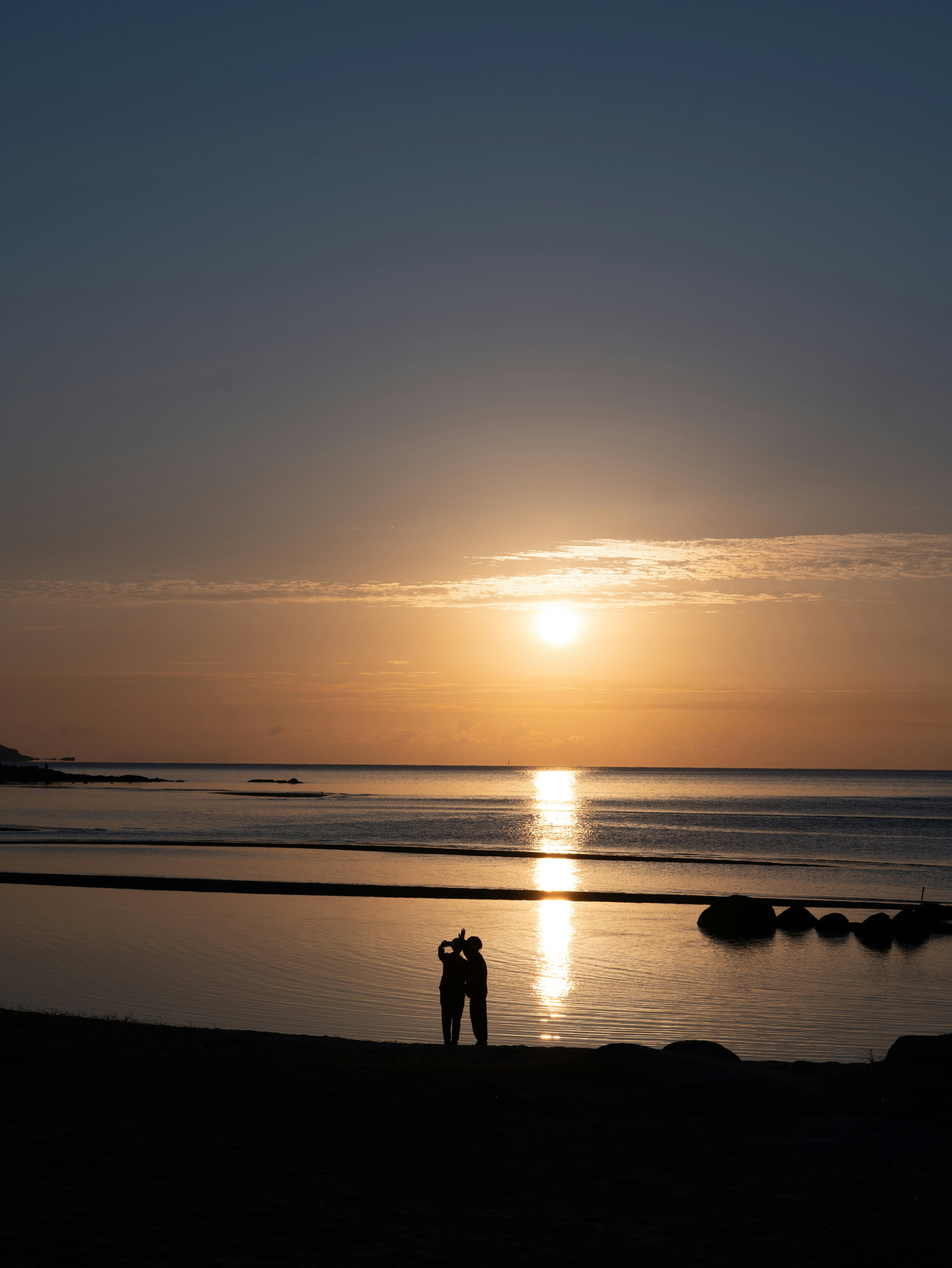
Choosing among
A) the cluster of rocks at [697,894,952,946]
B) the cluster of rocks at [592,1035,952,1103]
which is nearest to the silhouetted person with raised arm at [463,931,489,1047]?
the cluster of rocks at [592,1035,952,1103]

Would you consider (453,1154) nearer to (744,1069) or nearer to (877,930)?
(744,1069)

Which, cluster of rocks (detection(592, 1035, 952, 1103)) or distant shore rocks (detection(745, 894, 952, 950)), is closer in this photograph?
cluster of rocks (detection(592, 1035, 952, 1103))

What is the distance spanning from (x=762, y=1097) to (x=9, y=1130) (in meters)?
8.74

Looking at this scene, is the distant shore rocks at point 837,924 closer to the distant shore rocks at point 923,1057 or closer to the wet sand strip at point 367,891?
the wet sand strip at point 367,891

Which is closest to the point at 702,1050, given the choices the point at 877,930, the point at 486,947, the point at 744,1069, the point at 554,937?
the point at 744,1069

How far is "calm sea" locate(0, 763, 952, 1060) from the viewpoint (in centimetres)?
1911

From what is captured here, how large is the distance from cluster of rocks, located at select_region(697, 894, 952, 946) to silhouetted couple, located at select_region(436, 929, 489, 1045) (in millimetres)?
16985

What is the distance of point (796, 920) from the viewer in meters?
35.1

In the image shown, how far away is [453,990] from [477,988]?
1.64 feet

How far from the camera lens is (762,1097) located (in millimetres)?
12734

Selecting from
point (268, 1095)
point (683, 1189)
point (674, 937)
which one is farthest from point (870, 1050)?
point (674, 937)

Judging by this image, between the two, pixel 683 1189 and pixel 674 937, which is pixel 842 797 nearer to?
pixel 674 937

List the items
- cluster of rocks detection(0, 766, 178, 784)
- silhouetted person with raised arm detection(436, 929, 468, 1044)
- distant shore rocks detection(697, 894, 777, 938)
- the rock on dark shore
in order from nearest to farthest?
the rock on dark shore, silhouetted person with raised arm detection(436, 929, 468, 1044), distant shore rocks detection(697, 894, 777, 938), cluster of rocks detection(0, 766, 178, 784)

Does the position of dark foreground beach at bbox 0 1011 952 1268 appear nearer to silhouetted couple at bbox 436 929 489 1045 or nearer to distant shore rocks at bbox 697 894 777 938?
silhouetted couple at bbox 436 929 489 1045
